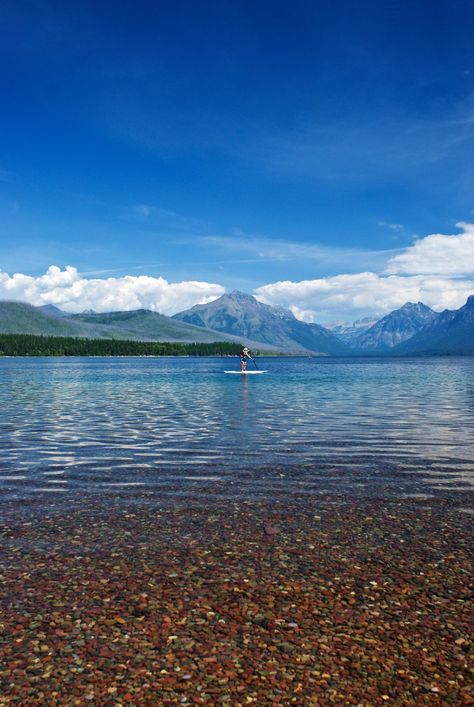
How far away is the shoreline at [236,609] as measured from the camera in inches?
391

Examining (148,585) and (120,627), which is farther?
(148,585)

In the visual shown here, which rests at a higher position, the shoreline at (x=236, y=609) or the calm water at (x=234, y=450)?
the shoreline at (x=236, y=609)

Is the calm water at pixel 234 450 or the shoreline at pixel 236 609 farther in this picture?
the calm water at pixel 234 450

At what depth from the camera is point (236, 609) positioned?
1281 cm

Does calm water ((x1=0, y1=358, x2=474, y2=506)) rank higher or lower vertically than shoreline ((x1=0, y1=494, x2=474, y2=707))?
lower

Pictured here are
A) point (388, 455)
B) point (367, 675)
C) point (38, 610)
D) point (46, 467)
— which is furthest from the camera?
point (388, 455)

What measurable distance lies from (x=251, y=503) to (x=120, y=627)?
35.7ft

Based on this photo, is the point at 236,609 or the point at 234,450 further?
the point at 234,450

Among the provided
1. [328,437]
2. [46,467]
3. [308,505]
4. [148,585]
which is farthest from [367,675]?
[328,437]

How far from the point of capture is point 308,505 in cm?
2212

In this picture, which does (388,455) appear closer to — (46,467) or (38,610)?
(46,467)

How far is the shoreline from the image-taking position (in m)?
9.93

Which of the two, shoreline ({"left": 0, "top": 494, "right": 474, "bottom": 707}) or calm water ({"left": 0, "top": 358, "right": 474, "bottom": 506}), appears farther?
calm water ({"left": 0, "top": 358, "right": 474, "bottom": 506})

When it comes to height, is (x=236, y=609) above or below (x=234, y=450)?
above
